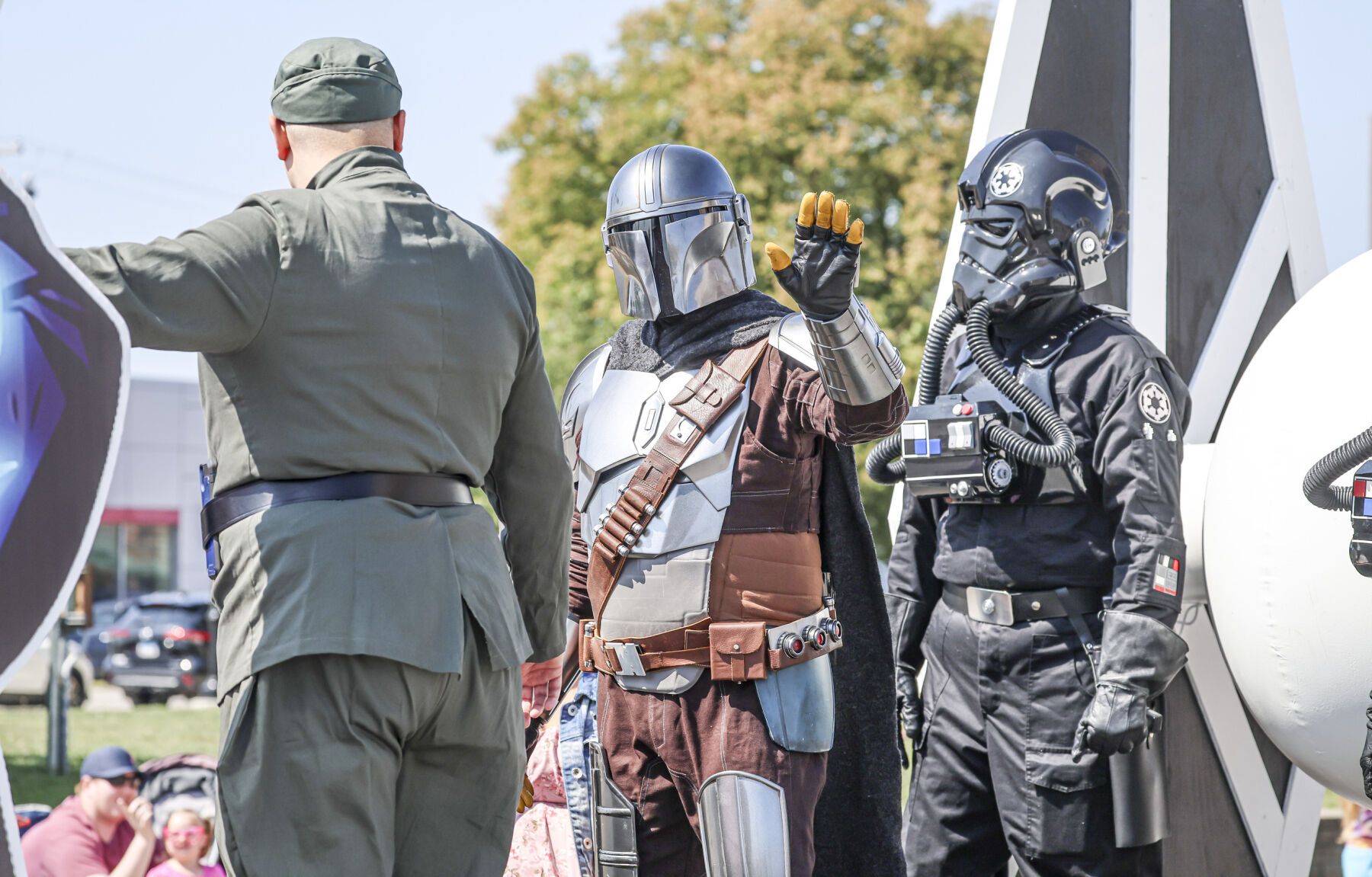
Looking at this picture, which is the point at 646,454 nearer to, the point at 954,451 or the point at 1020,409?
the point at 954,451

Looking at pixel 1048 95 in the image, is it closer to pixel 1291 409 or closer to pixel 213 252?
pixel 1291 409

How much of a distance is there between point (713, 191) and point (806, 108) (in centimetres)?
1261

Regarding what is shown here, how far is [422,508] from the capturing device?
2328mm

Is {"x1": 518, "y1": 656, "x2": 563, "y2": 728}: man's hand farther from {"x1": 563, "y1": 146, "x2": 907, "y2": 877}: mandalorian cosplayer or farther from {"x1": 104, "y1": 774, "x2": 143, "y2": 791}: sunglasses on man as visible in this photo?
{"x1": 104, "y1": 774, "x2": 143, "y2": 791}: sunglasses on man

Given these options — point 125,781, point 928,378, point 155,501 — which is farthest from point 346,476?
point 155,501

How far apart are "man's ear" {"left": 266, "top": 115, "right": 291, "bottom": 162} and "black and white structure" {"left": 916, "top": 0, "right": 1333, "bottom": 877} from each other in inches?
101

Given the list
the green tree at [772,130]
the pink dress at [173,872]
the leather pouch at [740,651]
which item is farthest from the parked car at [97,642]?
the leather pouch at [740,651]

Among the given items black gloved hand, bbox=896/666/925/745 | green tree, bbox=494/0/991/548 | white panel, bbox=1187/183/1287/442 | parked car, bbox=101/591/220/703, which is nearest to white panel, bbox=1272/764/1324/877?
white panel, bbox=1187/183/1287/442

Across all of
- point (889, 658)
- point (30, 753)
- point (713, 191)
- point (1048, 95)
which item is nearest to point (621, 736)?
point (889, 658)

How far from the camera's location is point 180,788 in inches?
199

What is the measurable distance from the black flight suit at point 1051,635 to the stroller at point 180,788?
100 inches

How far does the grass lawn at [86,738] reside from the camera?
10578 millimetres

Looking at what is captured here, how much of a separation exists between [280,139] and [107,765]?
12.1 ft

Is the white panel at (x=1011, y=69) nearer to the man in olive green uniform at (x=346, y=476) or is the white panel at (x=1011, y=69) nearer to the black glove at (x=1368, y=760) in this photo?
the black glove at (x=1368, y=760)
